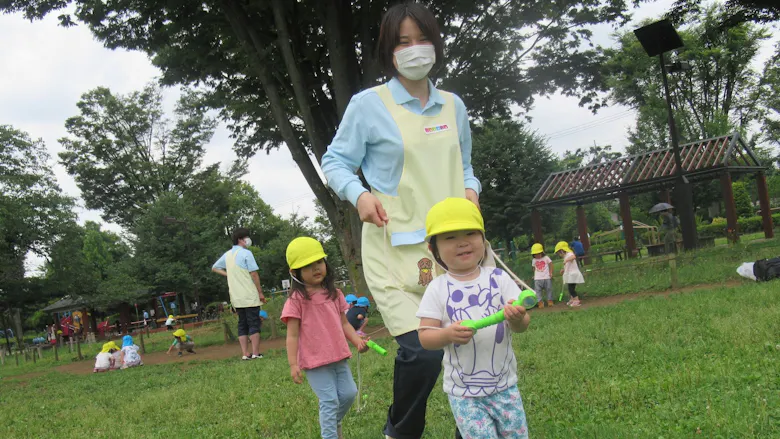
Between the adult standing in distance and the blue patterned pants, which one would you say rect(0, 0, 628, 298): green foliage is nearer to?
the adult standing in distance

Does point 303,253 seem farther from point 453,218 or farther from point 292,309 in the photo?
point 453,218

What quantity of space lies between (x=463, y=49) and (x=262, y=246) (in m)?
43.5

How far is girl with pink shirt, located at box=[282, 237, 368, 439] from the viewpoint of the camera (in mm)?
3947

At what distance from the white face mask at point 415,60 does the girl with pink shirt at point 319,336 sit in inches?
57.9

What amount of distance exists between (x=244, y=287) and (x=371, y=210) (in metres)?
7.40

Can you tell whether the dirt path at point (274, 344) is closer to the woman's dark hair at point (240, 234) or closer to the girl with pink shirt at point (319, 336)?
the woman's dark hair at point (240, 234)

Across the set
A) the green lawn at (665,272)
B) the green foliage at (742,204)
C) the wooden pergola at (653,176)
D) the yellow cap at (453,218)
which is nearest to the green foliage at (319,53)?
the green lawn at (665,272)

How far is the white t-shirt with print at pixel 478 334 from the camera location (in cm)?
241

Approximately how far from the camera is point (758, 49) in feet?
116

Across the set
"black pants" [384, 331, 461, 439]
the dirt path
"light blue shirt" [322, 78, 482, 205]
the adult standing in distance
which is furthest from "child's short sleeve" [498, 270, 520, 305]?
the dirt path

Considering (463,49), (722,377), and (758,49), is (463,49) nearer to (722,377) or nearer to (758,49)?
(722,377)

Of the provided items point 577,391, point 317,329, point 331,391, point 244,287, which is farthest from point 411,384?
point 244,287

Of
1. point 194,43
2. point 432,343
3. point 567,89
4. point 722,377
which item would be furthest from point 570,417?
point 567,89

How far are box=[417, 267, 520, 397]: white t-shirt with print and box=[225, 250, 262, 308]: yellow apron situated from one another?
7.64 meters
